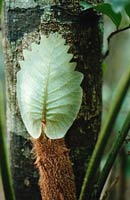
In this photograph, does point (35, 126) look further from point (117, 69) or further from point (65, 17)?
point (117, 69)

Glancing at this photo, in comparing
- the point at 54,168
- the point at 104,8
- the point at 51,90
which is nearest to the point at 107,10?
the point at 104,8

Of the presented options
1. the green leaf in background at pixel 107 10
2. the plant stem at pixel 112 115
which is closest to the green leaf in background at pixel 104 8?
the green leaf in background at pixel 107 10

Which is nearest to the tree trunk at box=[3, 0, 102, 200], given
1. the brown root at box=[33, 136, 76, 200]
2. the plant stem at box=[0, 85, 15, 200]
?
the brown root at box=[33, 136, 76, 200]

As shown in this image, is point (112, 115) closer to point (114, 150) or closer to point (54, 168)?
point (114, 150)

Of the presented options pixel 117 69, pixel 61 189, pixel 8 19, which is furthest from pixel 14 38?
pixel 117 69

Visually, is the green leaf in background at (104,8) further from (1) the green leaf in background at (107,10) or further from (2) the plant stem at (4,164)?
(2) the plant stem at (4,164)

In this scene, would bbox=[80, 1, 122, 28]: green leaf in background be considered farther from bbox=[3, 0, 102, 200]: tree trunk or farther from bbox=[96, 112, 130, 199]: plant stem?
bbox=[96, 112, 130, 199]: plant stem

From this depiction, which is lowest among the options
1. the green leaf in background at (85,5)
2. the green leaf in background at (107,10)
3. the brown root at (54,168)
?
the brown root at (54,168)
